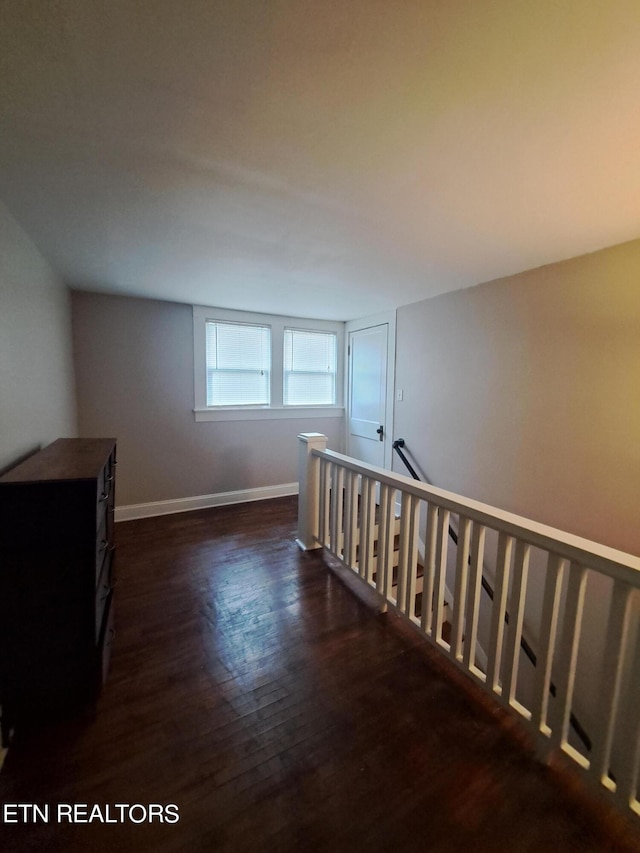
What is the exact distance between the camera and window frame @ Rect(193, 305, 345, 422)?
144 inches

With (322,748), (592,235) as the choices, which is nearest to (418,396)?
(592,235)

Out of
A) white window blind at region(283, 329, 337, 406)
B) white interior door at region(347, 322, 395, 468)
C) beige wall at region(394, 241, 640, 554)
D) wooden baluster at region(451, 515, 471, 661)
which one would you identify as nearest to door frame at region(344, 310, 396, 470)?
white interior door at region(347, 322, 395, 468)

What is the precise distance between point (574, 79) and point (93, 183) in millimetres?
1777

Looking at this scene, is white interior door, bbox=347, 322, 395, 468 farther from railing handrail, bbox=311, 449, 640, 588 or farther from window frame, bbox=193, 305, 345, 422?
railing handrail, bbox=311, 449, 640, 588

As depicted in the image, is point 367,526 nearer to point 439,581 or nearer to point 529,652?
point 439,581

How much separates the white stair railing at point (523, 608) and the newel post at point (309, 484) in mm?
485

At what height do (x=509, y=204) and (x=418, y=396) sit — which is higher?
(x=509, y=204)

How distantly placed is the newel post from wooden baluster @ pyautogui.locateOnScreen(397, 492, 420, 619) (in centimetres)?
100

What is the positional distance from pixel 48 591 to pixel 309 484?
169cm

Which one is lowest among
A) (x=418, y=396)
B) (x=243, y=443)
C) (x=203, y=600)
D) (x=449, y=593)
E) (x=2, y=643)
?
(x=449, y=593)

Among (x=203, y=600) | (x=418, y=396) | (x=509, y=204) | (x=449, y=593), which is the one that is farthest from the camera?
(x=418, y=396)

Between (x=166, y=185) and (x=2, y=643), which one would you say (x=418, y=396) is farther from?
(x=2, y=643)

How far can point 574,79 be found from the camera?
3.08 ft

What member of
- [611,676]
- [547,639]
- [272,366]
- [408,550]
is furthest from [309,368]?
[611,676]
